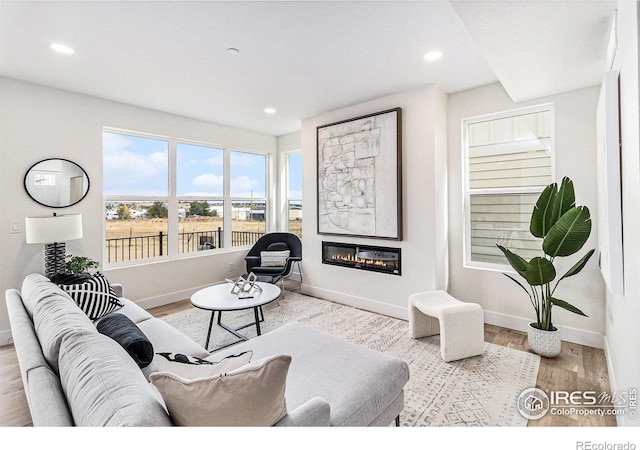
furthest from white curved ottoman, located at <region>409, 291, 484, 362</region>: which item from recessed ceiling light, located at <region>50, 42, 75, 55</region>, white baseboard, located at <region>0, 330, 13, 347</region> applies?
white baseboard, located at <region>0, 330, 13, 347</region>

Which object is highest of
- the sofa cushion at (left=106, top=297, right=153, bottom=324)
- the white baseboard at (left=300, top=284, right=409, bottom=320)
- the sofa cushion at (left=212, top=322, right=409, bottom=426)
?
the sofa cushion at (left=106, top=297, right=153, bottom=324)

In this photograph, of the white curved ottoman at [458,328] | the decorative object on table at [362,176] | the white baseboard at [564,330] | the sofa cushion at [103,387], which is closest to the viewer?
the sofa cushion at [103,387]

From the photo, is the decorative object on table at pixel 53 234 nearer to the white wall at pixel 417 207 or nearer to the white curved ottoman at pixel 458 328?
the white wall at pixel 417 207

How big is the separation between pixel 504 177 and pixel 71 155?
15.8 feet

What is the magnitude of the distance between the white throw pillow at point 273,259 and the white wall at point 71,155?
0.99m

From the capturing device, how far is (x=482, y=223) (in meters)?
3.50

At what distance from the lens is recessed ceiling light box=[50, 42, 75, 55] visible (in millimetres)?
2438

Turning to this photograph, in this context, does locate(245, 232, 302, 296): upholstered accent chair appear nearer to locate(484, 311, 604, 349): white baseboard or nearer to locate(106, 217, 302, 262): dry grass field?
locate(106, 217, 302, 262): dry grass field

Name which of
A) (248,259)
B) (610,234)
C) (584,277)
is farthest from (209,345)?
(584,277)

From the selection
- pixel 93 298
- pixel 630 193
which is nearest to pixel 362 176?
pixel 630 193

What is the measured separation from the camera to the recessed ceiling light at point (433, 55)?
8.57 feet

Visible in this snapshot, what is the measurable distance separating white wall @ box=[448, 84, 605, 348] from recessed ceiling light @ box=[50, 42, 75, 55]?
3.78m

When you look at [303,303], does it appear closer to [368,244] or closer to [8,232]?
[368,244]

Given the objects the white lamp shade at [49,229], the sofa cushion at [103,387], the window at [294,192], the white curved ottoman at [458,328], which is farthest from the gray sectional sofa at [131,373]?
the window at [294,192]
